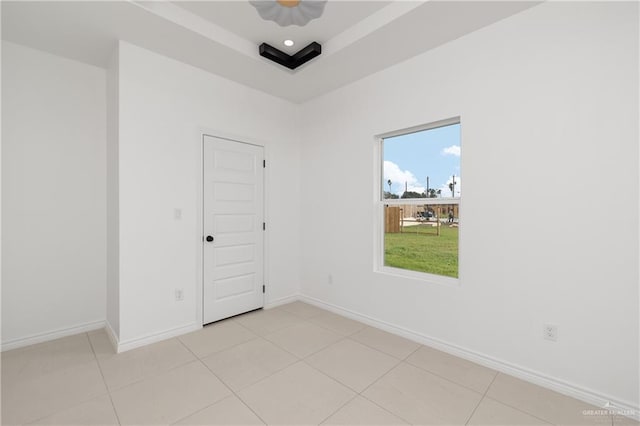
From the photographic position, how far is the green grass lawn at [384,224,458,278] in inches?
115

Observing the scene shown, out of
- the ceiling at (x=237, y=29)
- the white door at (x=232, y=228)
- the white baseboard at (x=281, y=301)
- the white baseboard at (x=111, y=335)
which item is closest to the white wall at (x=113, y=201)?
the white baseboard at (x=111, y=335)

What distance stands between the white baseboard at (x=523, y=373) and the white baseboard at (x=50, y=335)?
2918mm

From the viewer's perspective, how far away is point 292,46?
9.49 ft

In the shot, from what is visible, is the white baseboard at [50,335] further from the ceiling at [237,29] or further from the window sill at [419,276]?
the window sill at [419,276]

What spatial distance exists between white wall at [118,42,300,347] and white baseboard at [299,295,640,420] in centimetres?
212

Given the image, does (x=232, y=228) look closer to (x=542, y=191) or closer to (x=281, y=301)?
(x=281, y=301)

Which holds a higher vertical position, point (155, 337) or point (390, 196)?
point (390, 196)

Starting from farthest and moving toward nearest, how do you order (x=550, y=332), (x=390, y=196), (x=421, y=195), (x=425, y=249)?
(x=425, y=249)
(x=390, y=196)
(x=421, y=195)
(x=550, y=332)

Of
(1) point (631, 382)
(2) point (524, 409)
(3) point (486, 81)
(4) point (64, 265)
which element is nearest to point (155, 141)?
(4) point (64, 265)

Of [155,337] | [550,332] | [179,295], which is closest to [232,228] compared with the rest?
[179,295]

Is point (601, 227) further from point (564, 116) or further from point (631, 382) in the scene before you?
point (631, 382)

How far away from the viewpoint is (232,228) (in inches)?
136

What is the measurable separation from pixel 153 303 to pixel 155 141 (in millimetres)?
1582

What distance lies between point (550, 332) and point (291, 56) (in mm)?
3328
